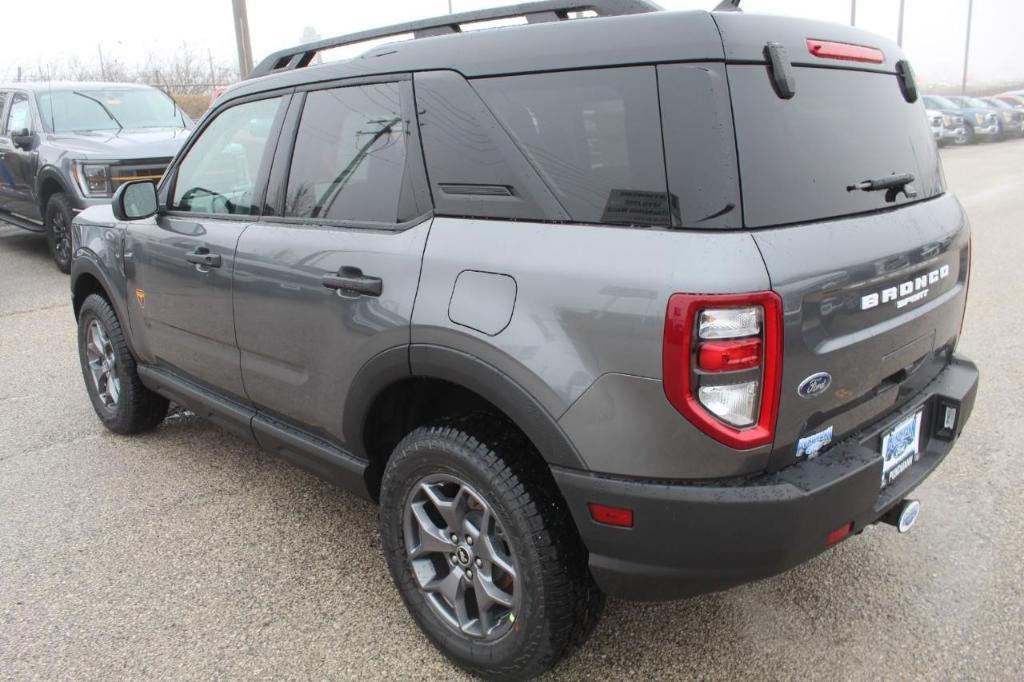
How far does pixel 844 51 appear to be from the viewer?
223 centimetres

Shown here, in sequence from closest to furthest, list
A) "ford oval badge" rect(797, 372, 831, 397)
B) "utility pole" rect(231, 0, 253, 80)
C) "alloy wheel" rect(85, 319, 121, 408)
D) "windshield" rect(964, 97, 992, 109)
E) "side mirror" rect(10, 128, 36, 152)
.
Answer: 1. "ford oval badge" rect(797, 372, 831, 397)
2. "alloy wheel" rect(85, 319, 121, 408)
3. "side mirror" rect(10, 128, 36, 152)
4. "utility pole" rect(231, 0, 253, 80)
5. "windshield" rect(964, 97, 992, 109)

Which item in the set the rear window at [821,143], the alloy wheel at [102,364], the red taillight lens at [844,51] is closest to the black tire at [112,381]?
the alloy wheel at [102,364]

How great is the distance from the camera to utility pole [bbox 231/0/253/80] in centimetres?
1355

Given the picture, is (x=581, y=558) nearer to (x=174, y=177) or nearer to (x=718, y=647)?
(x=718, y=647)

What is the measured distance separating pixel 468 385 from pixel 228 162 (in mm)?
1766

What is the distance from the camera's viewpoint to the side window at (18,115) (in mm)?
8766

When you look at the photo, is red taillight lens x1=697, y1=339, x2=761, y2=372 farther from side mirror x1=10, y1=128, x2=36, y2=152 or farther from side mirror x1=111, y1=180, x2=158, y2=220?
side mirror x1=10, y1=128, x2=36, y2=152

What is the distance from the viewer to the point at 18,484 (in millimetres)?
3693

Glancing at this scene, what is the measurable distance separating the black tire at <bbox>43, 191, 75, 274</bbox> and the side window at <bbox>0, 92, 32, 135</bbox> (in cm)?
110

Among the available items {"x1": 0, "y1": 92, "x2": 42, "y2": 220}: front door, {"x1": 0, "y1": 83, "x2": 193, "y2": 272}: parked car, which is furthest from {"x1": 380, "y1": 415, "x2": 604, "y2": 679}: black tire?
{"x1": 0, "y1": 92, "x2": 42, "y2": 220}: front door

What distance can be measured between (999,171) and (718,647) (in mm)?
18181

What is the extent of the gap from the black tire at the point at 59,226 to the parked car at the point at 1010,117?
93.8ft

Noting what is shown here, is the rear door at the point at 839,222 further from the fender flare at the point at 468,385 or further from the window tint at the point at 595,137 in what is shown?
the fender flare at the point at 468,385

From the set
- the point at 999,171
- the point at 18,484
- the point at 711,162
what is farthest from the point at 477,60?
the point at 999,171
